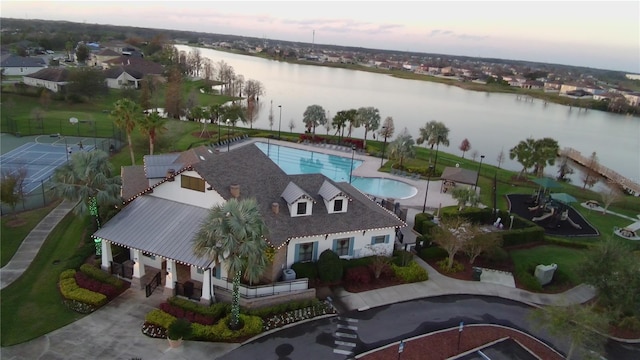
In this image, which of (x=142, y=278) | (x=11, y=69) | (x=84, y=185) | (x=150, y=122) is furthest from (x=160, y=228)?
(x=11, y=69)

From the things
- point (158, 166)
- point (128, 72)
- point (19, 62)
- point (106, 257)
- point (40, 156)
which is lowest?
point (40, 156)

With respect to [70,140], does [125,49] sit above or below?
above

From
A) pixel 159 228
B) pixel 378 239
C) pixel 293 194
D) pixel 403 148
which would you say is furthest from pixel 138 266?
pixel 403 148

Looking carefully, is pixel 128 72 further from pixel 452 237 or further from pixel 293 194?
pixel 452 237

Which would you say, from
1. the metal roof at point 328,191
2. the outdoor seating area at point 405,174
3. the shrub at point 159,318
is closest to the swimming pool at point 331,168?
the outdoor seating area at point 405,174

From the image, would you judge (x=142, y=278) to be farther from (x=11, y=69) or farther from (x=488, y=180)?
(x=11, y=69)

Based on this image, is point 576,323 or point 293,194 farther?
point 293,194
